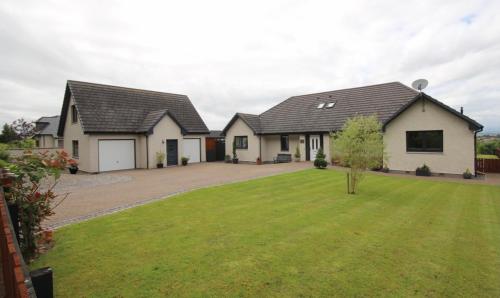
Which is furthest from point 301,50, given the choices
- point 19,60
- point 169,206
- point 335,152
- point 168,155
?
point 19,60

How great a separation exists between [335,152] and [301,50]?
12.5 meters

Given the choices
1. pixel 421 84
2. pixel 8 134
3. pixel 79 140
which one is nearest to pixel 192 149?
pixel 79 140

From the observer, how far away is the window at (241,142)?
2911 centimetres

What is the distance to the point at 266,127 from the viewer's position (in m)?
28.5

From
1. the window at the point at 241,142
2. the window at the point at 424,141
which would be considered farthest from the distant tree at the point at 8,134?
the window at the point at 424,141

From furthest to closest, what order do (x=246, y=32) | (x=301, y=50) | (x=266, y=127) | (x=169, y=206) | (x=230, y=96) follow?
(x=230, y=96) < (x=266, y=127) < (x=301, y=50) < (x=246, y=32) < (x=169, y=206)

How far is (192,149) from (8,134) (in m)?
40.8

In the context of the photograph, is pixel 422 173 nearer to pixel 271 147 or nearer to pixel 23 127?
pixel 271 147

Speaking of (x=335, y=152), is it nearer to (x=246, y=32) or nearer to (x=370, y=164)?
(x=370, y=164)

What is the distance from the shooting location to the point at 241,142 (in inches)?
1163

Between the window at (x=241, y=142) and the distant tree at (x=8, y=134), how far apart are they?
4202 cm

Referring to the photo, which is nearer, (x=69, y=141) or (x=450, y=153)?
(x=450, y=153)

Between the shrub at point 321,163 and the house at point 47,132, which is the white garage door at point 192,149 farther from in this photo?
the house at point 47,132

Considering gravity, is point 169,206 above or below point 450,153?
below
